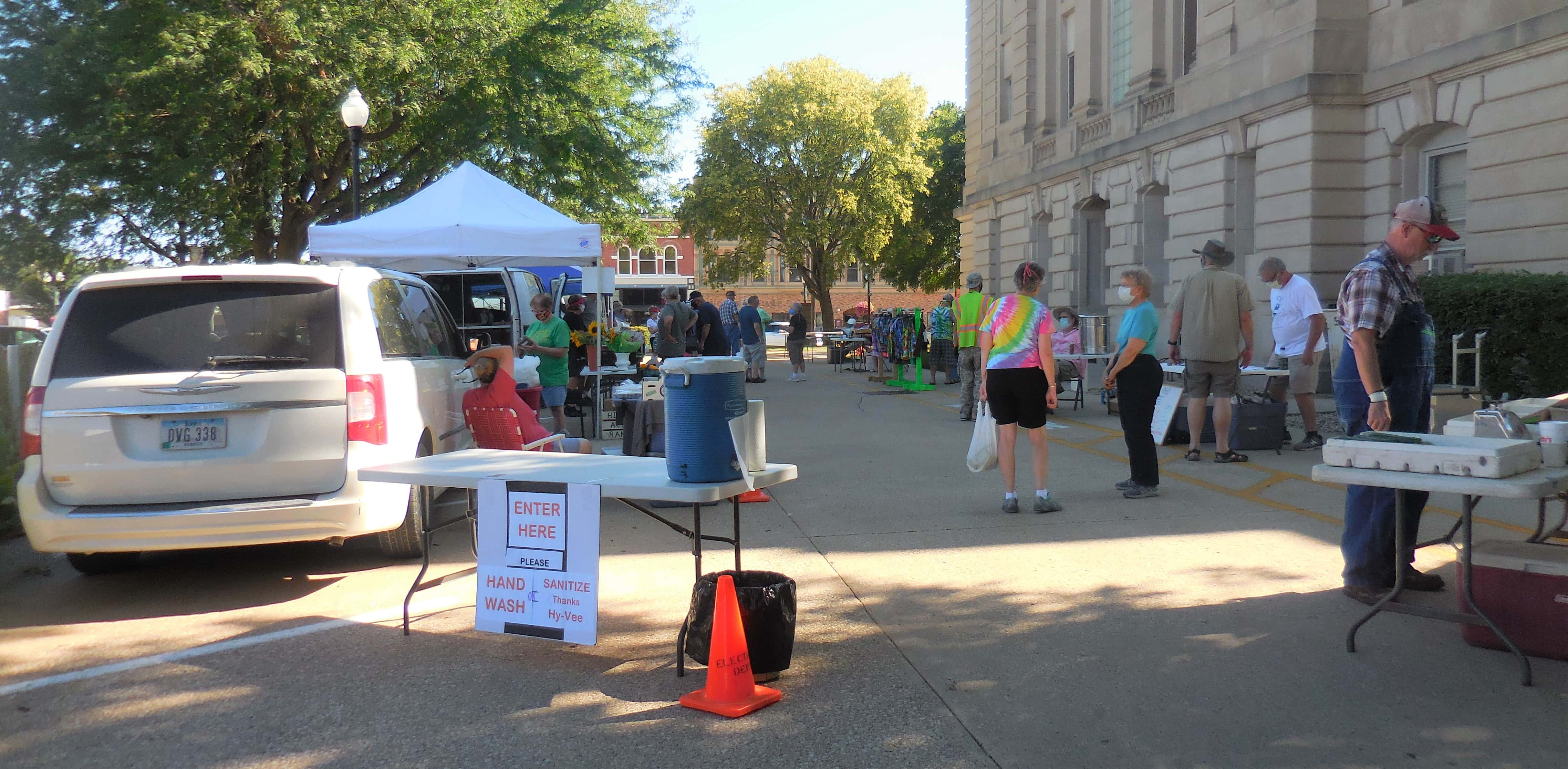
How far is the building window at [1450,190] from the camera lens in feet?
50.8

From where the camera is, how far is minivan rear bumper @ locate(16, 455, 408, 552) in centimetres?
570

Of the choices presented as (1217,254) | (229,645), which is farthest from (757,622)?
(1217,254)

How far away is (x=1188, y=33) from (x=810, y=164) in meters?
29.9

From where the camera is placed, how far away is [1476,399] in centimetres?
739

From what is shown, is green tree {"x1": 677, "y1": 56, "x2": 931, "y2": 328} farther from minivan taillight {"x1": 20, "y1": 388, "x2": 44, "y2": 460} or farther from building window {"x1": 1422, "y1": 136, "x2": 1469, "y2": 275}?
minivan taillight {"x1": 20, "y1": 388, "x2": 44, "y2": 460}

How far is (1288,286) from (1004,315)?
4863 millimetres

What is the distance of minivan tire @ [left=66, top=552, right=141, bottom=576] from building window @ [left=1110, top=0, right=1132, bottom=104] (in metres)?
21.1

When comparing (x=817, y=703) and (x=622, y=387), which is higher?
(x=622, y=387)

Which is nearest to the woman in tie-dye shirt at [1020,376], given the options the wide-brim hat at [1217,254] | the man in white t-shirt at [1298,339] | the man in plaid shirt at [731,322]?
the wide-brim hat at [1217,254]

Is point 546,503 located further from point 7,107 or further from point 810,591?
point 7,107

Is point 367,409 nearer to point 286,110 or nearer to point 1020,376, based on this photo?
point 1020,376

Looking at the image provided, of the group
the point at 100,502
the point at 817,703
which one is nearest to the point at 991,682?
the point at 817,703

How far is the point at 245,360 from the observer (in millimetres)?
5902

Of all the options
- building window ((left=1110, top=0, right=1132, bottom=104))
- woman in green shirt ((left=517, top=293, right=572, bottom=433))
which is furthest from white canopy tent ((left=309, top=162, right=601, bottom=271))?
building window ((left=1110, top=0, right=1132, bottom=104))
